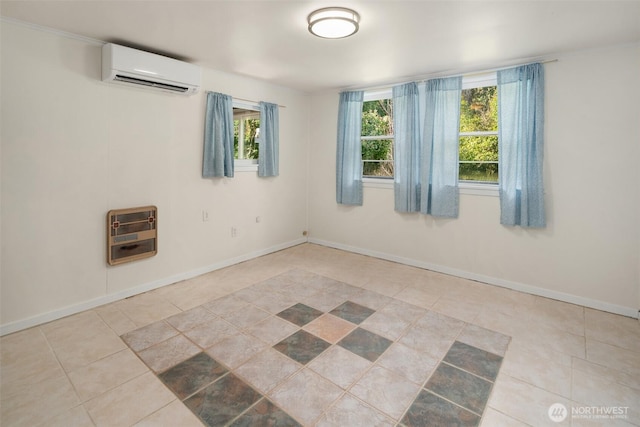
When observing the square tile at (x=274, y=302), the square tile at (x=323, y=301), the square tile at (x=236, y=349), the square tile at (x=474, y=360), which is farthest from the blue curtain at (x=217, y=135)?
the square tile at (x=474, y=360)

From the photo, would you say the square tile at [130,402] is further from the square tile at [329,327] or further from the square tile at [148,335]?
the square tile at [329,327]

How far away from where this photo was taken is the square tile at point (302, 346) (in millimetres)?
2322

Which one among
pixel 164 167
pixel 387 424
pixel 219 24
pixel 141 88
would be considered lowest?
pixel 387 424

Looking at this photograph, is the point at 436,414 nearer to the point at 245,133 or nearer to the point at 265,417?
the point at 265,417

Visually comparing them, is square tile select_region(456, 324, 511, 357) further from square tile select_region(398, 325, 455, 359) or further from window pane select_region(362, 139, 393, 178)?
window pane select_region(362, 139, 393, 178)

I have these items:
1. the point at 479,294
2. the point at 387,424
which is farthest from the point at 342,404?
the point at 479,294

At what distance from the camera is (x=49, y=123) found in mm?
2688

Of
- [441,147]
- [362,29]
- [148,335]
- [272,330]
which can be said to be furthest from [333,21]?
[148,335]

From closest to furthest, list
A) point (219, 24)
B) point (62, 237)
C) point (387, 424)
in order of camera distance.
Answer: point (387, 424)
point (219, 24)
point (62, 237)

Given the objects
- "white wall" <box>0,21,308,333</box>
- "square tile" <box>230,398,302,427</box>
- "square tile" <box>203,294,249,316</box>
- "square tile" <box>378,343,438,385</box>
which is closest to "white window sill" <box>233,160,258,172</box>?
"white wall" <box>0,21,308,333</box>

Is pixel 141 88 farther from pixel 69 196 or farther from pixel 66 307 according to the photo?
pixel 66 307

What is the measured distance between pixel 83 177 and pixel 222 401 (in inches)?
91.7

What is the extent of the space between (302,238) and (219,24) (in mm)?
3508

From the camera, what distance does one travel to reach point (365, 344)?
249 cm
